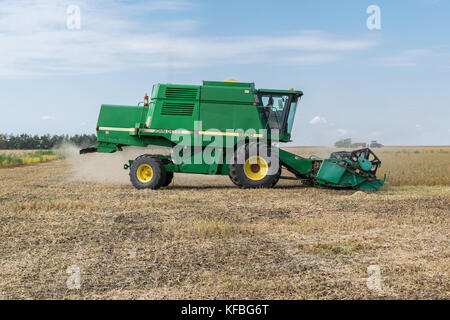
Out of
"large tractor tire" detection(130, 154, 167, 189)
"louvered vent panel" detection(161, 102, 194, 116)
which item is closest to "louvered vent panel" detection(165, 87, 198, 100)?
"louvered vent panel" detection(161, 102, 194, 116)

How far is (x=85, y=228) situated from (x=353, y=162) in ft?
26.2

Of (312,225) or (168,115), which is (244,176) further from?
(312,225)

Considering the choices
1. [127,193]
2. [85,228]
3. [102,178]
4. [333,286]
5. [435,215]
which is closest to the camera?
[333,286]

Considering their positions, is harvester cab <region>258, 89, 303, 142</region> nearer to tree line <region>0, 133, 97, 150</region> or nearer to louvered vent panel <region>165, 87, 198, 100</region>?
louvered vent panel <region>165, 87, 198, 100</region>

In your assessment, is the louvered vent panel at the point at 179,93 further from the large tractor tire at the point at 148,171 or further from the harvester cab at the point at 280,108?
the harvester cab at the point at 280,108

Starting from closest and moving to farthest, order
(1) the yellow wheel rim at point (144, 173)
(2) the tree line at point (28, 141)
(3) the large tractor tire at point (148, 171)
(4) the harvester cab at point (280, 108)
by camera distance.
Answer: (3) the large tractor tire at point (148, 171) → (1) the yellow wheel rim at point (144, 173) → (4) the harvester cab at point (280, 108) → (2) the tree line at point (28, 141)

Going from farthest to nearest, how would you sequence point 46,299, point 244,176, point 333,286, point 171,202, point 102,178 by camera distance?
1. point 102,178
2. point 244,176
3. point 171,202
4. point 333,286
5. point 46,299

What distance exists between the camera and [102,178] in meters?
17.4

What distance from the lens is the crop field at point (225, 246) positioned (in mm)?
5043

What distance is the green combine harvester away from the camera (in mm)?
13594

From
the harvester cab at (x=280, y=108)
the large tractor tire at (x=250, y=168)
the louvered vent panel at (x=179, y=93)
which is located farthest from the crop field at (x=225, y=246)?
the louvered vent panel at (x=179, y=93)

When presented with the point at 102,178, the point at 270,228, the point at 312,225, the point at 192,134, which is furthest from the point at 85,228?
the point at 102,178

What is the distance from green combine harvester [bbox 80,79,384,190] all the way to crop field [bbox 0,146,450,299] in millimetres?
1278

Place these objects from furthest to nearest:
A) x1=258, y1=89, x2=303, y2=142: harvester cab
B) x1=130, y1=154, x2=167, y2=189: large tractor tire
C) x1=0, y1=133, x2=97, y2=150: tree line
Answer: x1=0, y1=133, x2=97, y2=150: tree line
x1=258, y1=89, x2=303, y2=142: harvester cab
x1=130, y1=154, x2=167, y2=189: large tractor tire
